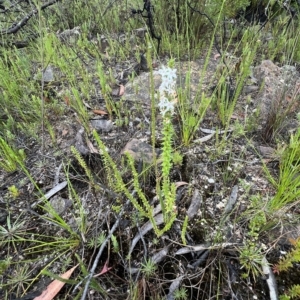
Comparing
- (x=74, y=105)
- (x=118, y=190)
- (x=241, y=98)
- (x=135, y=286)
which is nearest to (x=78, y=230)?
(x=118, y=190)

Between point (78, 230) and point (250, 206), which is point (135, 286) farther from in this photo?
point (250, 206)

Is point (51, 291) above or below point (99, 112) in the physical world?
below

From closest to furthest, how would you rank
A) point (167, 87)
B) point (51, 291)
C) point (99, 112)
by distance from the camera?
point (167, 87) → point (51, 291) → point (99, 112)

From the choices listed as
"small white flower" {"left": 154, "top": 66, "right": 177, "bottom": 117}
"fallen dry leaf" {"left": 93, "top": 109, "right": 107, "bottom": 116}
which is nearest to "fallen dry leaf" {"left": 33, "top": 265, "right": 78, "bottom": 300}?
"small white flower" {"left": 154, "top": 66, "right": 177, "bottom": 117}

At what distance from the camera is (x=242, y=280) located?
3.41ft

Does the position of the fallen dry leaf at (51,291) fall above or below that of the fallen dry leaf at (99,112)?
below

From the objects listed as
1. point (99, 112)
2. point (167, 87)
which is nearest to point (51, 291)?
point (167, 87)

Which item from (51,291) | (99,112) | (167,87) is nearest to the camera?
(167,87)

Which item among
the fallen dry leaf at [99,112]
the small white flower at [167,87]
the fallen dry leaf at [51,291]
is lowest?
the fallen dry leaf at [51,291]

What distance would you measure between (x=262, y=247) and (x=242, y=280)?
0.18 metres

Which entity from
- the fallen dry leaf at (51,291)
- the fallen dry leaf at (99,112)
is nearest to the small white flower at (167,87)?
the fallen dry leaf at (51,291)

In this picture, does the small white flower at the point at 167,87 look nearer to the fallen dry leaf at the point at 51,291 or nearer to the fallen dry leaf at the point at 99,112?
the fallen dry leaf at the point at 51,291

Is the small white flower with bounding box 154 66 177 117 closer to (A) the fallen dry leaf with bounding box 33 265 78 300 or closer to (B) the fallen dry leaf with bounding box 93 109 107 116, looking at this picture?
(A) the fallen dry leaf with bounding box 33 265 78 300

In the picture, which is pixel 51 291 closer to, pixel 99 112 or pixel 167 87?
pixel 167 87
